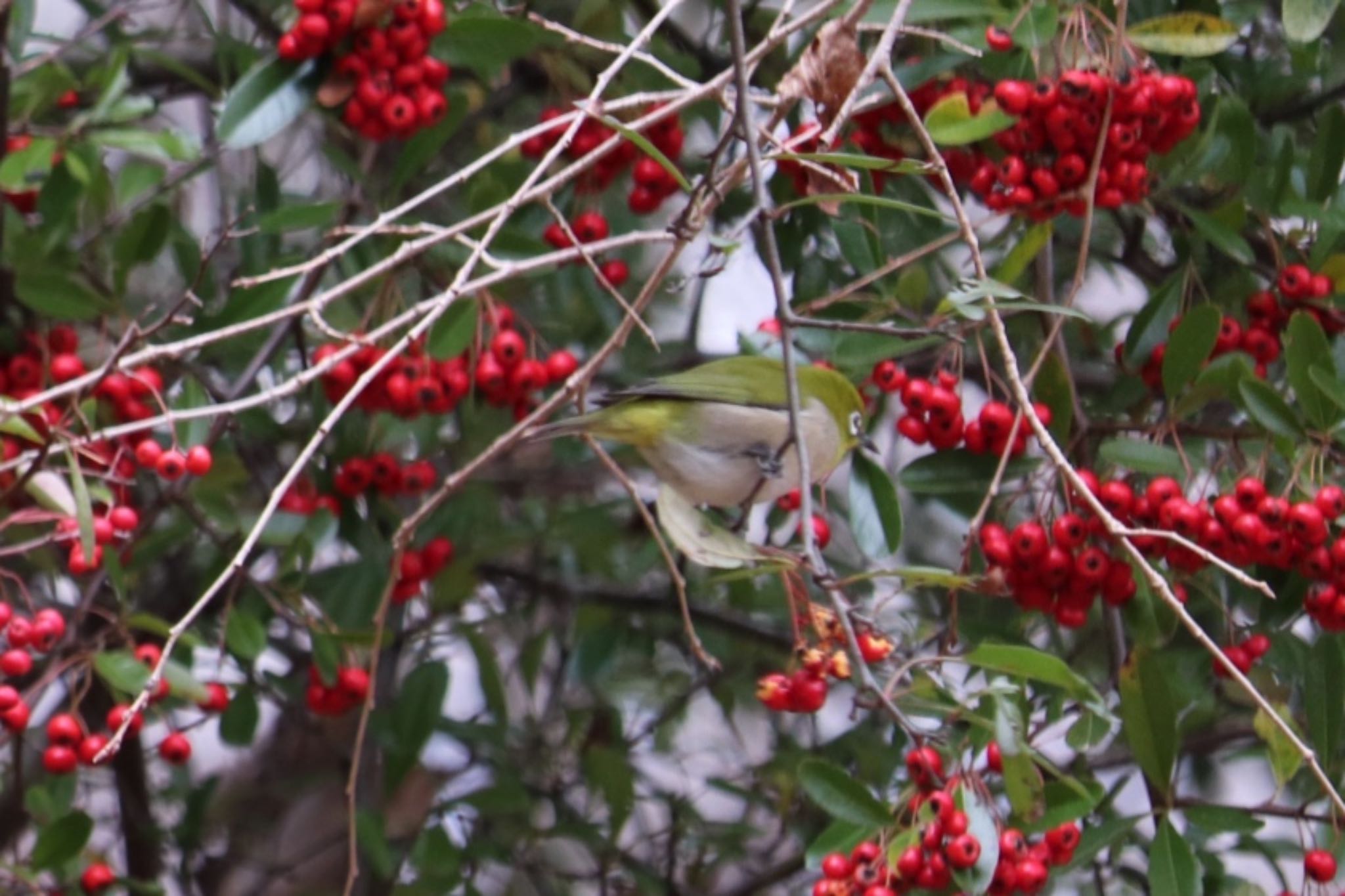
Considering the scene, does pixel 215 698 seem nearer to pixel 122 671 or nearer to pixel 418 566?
pixel 122 671

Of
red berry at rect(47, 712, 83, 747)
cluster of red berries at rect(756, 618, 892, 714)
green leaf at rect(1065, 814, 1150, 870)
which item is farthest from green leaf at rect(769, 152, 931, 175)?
red berry at rect(47, 712, 83, 747)

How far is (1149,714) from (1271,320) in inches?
27.7

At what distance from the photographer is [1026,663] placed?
2.09 m

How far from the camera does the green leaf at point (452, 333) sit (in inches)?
113

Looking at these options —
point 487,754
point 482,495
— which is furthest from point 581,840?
point 482,495

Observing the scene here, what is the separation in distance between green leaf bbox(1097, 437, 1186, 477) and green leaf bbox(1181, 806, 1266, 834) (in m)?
0.51

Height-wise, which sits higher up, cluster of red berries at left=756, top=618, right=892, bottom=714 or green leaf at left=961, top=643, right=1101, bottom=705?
green leaf at left=961, top=643, right=1101, bottom=705

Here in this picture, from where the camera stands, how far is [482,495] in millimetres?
3754

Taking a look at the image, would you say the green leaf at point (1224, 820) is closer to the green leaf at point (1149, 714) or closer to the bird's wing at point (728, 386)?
the green leaf at point (1149, 714)

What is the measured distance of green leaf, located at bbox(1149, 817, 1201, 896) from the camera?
2387 millimetres

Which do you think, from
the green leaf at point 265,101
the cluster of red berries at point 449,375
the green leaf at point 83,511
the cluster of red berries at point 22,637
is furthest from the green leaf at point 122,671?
the green leaf at point 265,101

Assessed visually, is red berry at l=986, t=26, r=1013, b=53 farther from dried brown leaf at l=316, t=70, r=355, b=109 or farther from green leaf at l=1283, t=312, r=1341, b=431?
dried brown leaf at l=316, t=70, r=355, b=109

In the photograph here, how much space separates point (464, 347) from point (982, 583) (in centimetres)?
108

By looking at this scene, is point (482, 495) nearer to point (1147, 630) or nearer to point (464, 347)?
point (464, 347)
